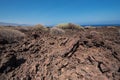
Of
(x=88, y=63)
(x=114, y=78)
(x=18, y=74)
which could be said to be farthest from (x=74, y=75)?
(x=18, y=74)

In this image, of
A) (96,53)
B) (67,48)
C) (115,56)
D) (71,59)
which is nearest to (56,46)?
(67,48)

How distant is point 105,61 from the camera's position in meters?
4.79

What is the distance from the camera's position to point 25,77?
14.7 feet

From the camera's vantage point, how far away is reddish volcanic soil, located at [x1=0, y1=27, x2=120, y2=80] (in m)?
4.36

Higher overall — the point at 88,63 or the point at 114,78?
the point at 88,63

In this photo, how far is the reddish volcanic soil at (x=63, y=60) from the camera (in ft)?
14.3

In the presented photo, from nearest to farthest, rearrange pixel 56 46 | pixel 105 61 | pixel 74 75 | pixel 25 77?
pixel 74 75
pixel 25 77
pixel 105 61
pixel 56 46

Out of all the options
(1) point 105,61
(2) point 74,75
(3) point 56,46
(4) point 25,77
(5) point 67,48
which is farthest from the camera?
(3) point 56,46

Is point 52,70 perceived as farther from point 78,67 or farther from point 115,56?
point 115,56

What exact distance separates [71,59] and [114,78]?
4.01 ft

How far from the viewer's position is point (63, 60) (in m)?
4.77

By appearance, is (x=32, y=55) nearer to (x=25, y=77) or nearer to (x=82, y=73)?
(x=25, y=77)

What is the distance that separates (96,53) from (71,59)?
0.79 m

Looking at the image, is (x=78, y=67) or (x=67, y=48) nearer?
(x=78, y=67)
